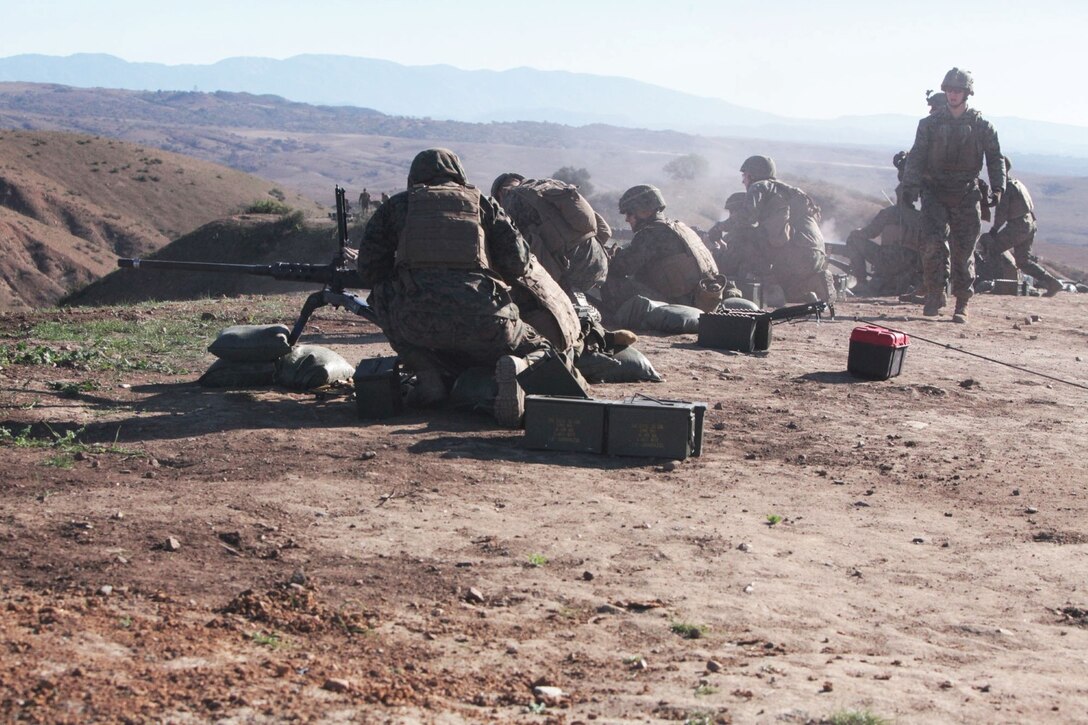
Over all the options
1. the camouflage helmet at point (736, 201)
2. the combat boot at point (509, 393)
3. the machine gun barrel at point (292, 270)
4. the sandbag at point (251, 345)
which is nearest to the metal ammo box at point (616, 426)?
the combat boot at point (509, 393)

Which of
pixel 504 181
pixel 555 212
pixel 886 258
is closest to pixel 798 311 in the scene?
pixel 555 212

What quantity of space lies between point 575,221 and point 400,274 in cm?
315

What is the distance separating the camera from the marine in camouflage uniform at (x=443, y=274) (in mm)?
7312

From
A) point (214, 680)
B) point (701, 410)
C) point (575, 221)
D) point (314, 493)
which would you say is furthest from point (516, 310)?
point (214, 680)

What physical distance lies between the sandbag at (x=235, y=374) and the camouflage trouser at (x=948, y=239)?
7.97 m

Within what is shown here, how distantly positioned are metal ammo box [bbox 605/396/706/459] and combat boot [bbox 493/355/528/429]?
2.06ft

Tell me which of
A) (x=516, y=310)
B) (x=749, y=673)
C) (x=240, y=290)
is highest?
(x=516, y=310)

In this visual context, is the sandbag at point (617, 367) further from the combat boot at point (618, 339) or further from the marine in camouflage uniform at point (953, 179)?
the marine in camouflage uniform at point (953, 179)

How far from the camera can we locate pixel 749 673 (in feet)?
12.2

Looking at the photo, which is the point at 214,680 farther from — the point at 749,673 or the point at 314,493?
the point at 314,493

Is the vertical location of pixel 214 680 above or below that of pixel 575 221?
below

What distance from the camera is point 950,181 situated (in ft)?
43.8

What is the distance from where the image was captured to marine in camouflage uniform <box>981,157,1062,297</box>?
57.5 ft

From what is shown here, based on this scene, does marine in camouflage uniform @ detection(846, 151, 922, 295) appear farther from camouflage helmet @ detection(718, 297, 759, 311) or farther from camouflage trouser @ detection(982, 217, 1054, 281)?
camouflage helmet @ detection(718, 297, 759, 311)
